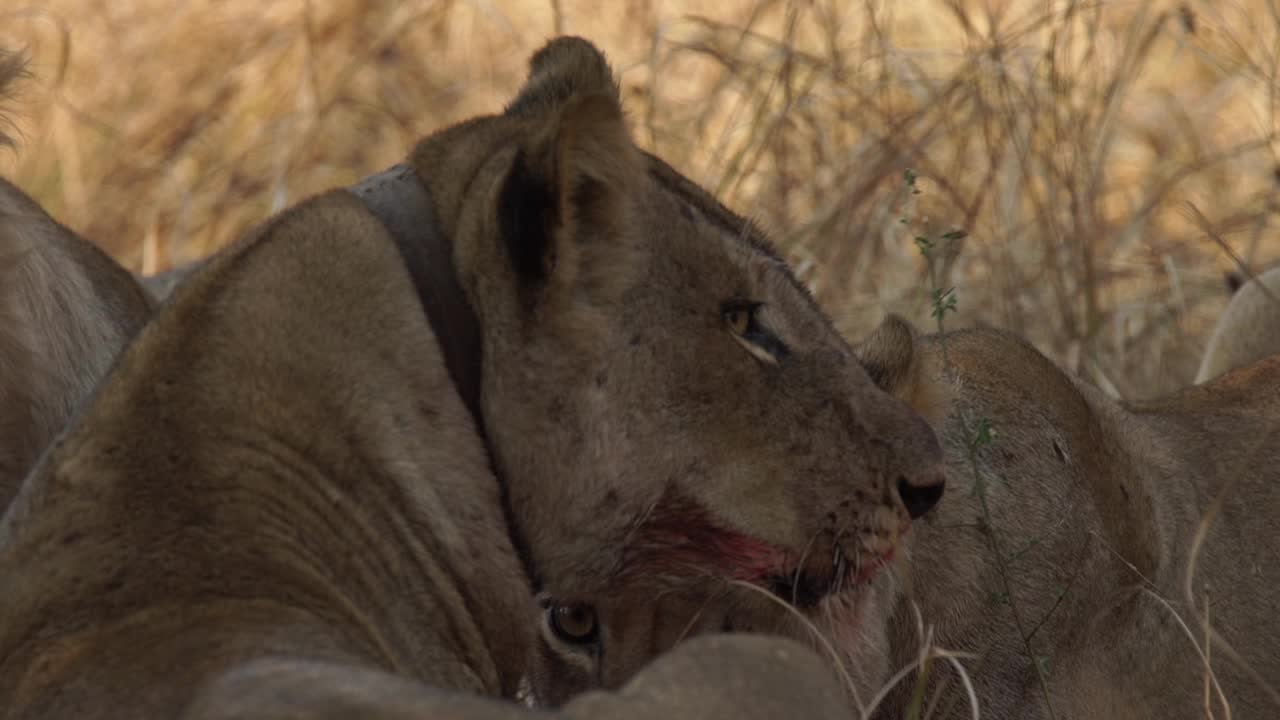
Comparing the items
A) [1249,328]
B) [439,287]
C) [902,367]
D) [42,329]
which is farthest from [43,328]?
[1249,328]

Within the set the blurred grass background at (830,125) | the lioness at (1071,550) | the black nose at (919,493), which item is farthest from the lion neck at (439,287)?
the blurred grass background at (830,125)

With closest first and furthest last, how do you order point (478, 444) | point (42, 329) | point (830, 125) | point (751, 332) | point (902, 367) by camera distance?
point (478, 444), point (751, 332), point (902, 367), point (42, 329), point (830, 125)

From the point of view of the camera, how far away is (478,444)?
2.64 meters

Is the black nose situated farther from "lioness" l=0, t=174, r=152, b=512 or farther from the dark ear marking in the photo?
"lioness" l=0, t=174, r=152, b=512

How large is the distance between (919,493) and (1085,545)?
90cm

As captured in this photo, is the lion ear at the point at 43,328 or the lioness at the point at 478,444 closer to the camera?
the lioness at the point at 478,444

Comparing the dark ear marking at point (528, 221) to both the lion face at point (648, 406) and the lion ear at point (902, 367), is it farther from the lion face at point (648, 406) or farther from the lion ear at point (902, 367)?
the lion ear at point (902, 367)

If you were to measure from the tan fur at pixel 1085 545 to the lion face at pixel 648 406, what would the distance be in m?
0.34

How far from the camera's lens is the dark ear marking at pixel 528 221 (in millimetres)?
2646

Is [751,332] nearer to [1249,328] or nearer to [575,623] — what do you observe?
[575,623]

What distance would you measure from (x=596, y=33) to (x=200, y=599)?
22.2 ft

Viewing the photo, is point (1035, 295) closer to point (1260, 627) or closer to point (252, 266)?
point (1260, 627)

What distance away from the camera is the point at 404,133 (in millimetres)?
8289

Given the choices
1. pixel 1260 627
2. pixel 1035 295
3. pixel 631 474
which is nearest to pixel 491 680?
pixel 631 474
